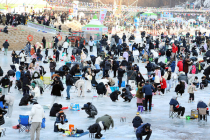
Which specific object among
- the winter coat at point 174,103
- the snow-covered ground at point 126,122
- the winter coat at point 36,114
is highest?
the winter coat at point 36,114

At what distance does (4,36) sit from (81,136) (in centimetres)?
2661

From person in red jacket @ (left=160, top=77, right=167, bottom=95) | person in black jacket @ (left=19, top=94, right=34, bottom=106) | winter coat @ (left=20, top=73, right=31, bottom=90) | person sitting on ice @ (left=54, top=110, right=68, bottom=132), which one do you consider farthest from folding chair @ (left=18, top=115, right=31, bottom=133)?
person in red jacket @ (left=160, top=77, right=167, bottom=95)

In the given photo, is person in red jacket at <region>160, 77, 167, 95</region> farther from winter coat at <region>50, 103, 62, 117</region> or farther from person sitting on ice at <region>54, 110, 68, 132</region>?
person sitting on ice at <region>54, 110, 68, 132</region>

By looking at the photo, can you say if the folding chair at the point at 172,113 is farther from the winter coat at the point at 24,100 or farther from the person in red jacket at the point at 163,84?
the winter coat at the point at 24,100

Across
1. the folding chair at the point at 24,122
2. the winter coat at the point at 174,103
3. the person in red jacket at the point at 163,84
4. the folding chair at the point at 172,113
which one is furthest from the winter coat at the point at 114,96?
the folding chair at the point at 24,122

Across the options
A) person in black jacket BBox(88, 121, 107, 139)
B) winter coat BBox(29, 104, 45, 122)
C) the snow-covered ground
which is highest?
winter coat BBox(29, 104, 45, 122)

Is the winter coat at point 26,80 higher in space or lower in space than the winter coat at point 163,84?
higher

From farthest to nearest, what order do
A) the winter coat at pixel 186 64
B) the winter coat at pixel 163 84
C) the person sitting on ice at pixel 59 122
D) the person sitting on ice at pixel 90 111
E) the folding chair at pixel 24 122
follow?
the winter coat at pixel 186 64
the winter coat at pixel 163 84
the person sitting on ice at pixel 90 111
the person sitting on ice at pixel 59 122
the folding chair at pixel 24 122

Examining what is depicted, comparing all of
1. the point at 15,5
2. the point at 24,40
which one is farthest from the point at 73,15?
the point at 24,40

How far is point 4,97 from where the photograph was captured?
1202 centimetres

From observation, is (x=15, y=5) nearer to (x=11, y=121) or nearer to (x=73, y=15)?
(x=73, y=15)

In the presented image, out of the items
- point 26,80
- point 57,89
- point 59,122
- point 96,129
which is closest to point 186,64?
point 26,80

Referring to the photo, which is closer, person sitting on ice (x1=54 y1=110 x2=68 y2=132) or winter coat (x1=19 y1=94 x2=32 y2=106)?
person sitting on ice (x1=54 y1=110 x2=68 y2=132)

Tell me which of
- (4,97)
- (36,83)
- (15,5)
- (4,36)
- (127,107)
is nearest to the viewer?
(4,97)
